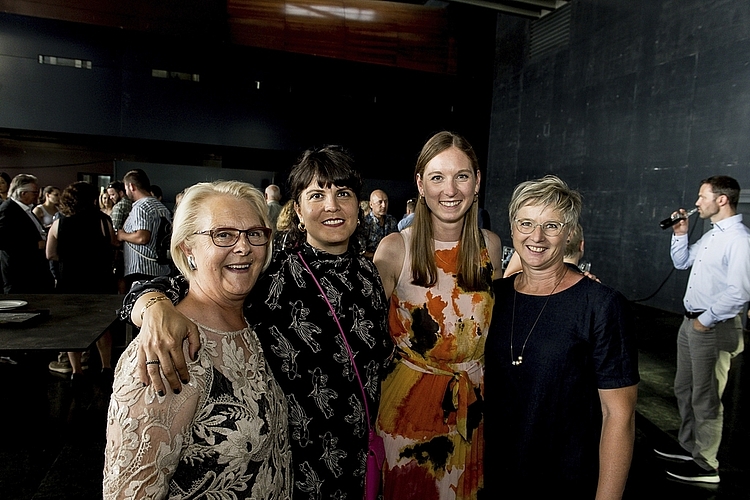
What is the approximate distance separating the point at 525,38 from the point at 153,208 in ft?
23.5

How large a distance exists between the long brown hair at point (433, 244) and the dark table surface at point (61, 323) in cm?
168

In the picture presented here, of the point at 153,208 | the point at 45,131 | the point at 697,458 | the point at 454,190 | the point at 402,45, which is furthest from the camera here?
the point at 402,45

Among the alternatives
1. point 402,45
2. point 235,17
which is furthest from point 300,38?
point 402,45

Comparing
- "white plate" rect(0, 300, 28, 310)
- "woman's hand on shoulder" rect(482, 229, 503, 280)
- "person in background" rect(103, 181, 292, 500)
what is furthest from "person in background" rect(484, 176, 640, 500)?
"white plate" rect(0, 300, 28, 310)

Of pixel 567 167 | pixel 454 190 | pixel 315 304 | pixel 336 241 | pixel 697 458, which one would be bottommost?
pixel 697 458

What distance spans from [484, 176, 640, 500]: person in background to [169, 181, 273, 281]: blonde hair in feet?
2.70

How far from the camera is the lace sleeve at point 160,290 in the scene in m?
1.16

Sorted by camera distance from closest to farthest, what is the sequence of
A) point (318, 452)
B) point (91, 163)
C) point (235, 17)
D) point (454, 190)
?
point (318, 452), point (454, 190), point (235, 17), point (91, 163)

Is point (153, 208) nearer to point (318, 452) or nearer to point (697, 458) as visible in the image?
point (318, 452)

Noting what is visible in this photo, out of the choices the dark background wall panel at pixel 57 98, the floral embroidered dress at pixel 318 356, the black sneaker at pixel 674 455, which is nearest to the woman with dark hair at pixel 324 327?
the floral embroidered dress at pixel 318 356

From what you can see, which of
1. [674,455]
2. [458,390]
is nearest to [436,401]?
[458,390]

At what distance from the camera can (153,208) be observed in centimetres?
440

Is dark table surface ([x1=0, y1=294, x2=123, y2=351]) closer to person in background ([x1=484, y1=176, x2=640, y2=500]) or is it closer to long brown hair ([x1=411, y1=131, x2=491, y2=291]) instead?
long brown hair ([x1=411, y1=131, x2=491, y2=291])

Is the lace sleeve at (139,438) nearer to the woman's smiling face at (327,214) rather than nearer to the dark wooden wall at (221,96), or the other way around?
the woman's smiling face at (327,214)
